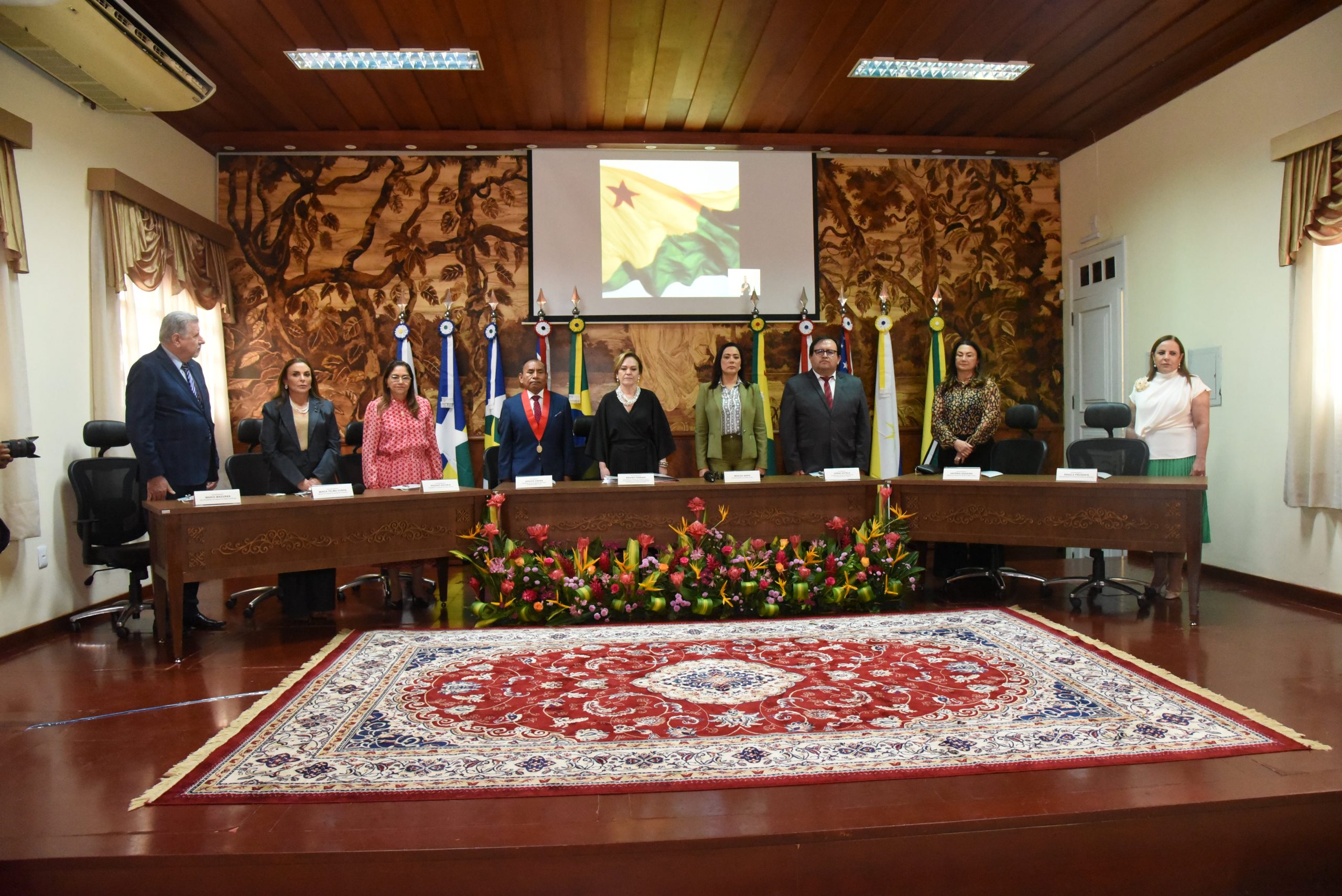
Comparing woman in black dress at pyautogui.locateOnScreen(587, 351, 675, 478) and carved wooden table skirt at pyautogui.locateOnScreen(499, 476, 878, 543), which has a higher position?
woman in black dress at pyautogui.locateOnScreen(587, 351, 675, 478)

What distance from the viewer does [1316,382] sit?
4.78 m

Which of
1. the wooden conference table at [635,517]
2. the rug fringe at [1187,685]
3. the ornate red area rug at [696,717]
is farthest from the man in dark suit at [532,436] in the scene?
the rug fringe at [1187,685]

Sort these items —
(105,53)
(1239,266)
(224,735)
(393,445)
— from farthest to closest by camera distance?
(1239,266) → (393,445) → (105,53) → (224,735)

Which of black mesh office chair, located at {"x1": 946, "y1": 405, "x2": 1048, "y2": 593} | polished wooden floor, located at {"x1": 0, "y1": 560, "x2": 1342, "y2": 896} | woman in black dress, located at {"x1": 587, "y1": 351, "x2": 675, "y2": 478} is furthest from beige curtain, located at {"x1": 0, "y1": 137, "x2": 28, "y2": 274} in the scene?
black mesh office chair, located at {"x1": 946, "y1": 405, "x2": 1048, "y2": 593}

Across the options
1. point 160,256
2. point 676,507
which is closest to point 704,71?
point 676,507

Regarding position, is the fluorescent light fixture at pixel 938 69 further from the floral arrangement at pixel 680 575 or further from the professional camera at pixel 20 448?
the professional camera at pixel 20 448

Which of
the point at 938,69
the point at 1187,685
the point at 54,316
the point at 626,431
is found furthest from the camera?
the point at 938,69

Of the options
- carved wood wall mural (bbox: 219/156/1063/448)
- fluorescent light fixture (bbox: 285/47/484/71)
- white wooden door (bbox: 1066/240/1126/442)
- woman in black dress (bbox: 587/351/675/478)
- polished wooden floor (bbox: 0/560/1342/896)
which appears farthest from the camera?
carved wood wall mural (bbox: 219/156/1063/448)

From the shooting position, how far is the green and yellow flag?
23.4ft

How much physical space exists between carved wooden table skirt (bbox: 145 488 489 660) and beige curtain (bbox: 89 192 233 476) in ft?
4.17

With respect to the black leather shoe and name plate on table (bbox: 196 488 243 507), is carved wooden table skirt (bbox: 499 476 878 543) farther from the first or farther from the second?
the black leather shoe

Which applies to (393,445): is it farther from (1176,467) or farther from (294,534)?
(1176,467)

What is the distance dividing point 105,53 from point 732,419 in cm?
408

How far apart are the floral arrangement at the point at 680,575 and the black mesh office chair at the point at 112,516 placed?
5.98ft
